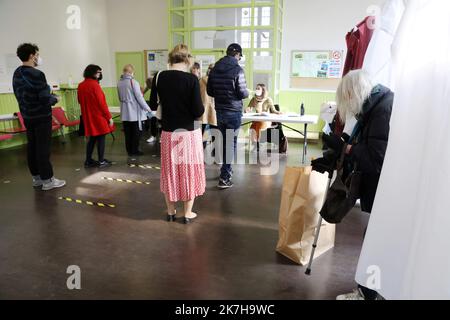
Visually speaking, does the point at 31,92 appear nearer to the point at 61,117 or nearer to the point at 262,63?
the point at 61,117

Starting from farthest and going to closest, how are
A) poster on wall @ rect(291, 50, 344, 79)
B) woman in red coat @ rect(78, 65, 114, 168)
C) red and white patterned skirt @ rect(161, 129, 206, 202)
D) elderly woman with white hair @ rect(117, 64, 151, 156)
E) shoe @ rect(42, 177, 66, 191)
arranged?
1. poster on wall @ rect(291, 50, 344, 79)
2. elderly woman with white hair @ rect(117, 64, 151, 156)
3. woman in red coat @ rect(78, 65, 114, 168)
4. shoe @ rect(42, 177, 66, 191)
5. red and white patterned skirt @ rect(161, 129, 206, 202)

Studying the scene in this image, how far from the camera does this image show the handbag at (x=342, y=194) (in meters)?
1.78

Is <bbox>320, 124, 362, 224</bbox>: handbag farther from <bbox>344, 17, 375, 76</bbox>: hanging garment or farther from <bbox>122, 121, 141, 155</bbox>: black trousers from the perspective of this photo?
<bbox>122, 121, 141, 155</bbox>: black trousers

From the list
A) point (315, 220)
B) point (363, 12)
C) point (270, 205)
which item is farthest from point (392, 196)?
point (363, 12)

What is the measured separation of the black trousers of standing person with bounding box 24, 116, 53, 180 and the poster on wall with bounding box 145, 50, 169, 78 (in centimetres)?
467

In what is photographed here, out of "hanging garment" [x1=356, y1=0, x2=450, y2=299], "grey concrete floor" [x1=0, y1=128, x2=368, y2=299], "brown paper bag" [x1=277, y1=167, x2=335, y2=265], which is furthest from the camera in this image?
"brown paper bag" [x1=277, y1=167, x2=335, y2=265]

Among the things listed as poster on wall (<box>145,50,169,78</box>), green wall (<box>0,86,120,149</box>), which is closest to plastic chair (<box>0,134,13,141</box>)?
green wall (<box>0,86,120,149</box>)

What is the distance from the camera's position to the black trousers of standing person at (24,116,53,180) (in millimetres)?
3498

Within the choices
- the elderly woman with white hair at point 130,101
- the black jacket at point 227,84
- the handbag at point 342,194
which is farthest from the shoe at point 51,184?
the handbag at point 342,194

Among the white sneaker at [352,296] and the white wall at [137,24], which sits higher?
the white wall at [137,24]

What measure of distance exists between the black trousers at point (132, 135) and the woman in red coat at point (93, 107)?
0.50m

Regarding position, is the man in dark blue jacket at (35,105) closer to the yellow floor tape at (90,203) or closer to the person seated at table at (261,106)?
the yellow floor tape at (90,203)

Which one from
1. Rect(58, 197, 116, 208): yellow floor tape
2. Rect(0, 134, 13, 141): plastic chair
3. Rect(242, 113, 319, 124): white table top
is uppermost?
Rect(242, 113, 319, 124): white table top

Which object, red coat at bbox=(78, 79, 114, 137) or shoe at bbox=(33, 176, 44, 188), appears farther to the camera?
red coat at bbox=(78, 79, 114, 137)
